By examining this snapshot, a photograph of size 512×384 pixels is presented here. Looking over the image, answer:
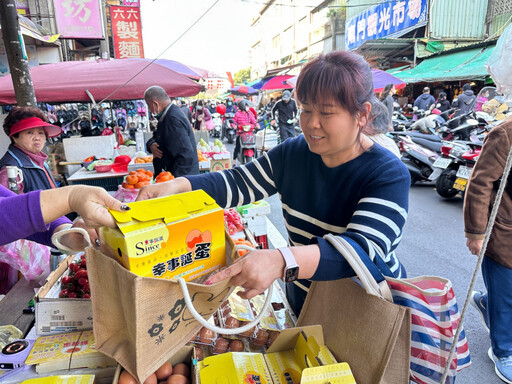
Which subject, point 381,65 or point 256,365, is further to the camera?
point 381,65

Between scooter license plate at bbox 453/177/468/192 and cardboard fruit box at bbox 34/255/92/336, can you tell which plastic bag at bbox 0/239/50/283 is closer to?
cardboard fruit box at bbox 34/255/92/336

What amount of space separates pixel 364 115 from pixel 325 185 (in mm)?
300

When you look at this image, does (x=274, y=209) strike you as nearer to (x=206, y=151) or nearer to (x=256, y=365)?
(x=206, y=151)

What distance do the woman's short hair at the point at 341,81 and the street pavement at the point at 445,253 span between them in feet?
7.47

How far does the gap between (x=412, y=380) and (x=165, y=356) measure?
793mm

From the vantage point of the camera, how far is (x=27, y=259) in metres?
2.10

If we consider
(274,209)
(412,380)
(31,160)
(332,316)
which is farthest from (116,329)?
(274,209)

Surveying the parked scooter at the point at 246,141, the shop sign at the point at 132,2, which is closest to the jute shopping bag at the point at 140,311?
the parked scooter at the point at 246,141

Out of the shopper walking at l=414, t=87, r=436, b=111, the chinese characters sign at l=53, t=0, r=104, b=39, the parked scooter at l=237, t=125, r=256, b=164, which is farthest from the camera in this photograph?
the shopper walking at l=414, t=87, r=436, b=111

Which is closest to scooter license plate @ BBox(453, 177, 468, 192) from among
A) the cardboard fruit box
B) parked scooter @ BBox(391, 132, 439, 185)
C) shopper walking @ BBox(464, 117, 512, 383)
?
parked scooter @ BBox(391, 132, 439, 185)

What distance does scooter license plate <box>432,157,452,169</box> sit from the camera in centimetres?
573

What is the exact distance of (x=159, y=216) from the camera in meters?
0.95

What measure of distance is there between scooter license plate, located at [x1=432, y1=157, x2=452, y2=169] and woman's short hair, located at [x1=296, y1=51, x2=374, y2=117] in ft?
17.4

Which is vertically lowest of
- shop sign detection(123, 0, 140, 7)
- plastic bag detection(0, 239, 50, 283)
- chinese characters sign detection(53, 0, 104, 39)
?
plastic bag detection(0, 239, 50, 283)
